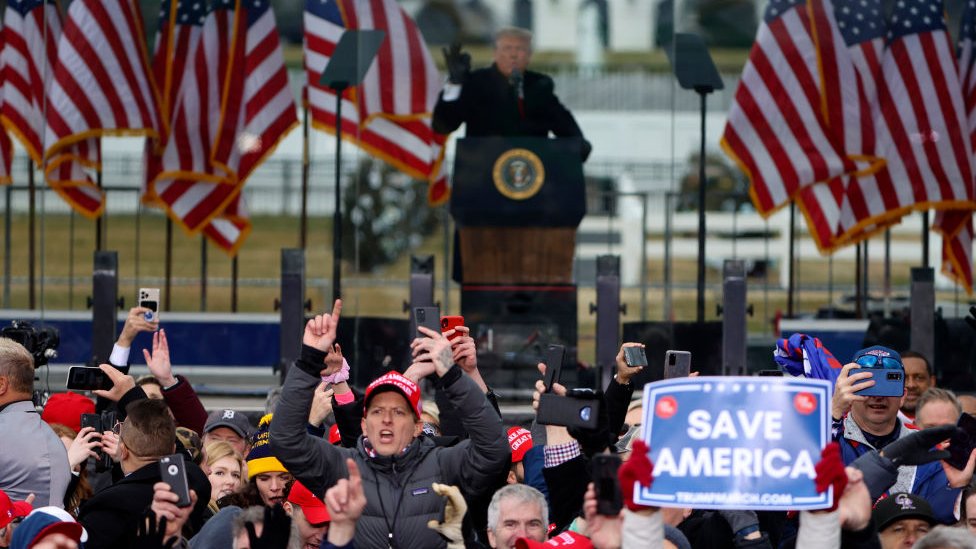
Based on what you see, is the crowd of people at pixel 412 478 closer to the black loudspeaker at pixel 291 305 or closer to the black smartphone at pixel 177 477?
the black smartphone at pixel 177 477

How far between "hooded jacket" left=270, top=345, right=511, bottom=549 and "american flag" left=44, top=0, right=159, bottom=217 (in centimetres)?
731

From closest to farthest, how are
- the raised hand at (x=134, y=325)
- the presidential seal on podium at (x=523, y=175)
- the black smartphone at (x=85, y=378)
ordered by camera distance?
1. the black smartphone at (x=85, y=378)
2. the raised hand at (x=134, y=325)
3. the presidential seal on podium at (x=523, y=175)

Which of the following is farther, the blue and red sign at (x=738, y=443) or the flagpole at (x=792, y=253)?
the flagpole at (x=792, y=253)

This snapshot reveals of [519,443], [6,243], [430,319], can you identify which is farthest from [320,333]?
[6,243]

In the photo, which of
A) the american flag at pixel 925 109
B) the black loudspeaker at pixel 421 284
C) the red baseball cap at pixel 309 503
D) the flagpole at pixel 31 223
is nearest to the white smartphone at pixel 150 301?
the red baseball cap at pixel 309 503

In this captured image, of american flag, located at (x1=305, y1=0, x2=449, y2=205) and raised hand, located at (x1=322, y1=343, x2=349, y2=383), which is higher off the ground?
american flag, located at (x1=305, y1=0, x2=449, y2=205)

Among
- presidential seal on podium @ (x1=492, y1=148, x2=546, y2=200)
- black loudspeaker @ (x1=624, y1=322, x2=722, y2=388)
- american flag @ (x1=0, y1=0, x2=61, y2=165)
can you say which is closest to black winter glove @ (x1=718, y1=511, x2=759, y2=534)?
black loudspeaker @ (x1=624, y1=322, x2=722, y2=388)

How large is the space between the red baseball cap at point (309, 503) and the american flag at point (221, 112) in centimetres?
682

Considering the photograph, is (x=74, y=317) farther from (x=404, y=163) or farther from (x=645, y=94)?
(x=645, y=94)

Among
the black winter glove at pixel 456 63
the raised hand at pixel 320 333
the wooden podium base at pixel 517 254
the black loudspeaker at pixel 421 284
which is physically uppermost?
the black winter glove at pixel 456 63

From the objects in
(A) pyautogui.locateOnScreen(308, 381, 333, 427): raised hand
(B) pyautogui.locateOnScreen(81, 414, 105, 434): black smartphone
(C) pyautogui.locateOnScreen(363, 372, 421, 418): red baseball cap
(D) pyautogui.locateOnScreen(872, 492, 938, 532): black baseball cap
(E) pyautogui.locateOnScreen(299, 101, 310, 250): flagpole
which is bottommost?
(D) pyautogui.locateOnScreen(872, 492, 938, 532): black baseball cap

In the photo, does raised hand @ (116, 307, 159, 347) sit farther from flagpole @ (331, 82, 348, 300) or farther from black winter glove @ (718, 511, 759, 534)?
flagpole @ (331, 82, 348, 300)

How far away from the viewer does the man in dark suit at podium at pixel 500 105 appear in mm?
12367

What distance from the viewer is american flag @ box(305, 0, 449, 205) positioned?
12.5m
